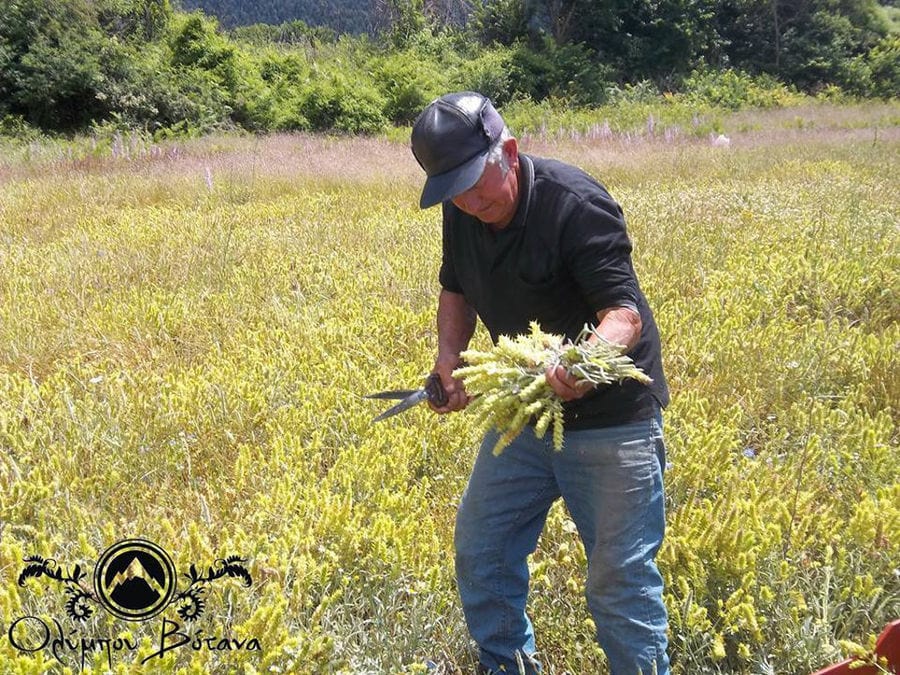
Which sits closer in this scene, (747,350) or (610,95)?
(747,350)

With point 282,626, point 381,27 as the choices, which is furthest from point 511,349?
point 381,27

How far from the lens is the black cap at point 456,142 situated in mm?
1749

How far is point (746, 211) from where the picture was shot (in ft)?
23.4

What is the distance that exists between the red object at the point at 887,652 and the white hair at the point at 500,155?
5.16ft

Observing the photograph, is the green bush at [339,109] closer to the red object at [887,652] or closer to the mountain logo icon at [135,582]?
the mountain logo icon at [135,582]

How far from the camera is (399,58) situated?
866 inches

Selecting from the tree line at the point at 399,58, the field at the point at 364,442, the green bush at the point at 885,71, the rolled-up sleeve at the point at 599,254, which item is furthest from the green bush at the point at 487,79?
the rolled-up sleeve at the point at 599,254

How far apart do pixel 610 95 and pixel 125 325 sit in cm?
2292

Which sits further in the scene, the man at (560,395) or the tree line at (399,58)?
the tree line at (399,58)

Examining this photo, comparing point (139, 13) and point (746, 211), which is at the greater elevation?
point (139, 13)

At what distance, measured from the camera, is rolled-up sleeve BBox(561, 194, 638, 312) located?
5.78 ft

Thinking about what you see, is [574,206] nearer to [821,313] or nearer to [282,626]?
[282,626]

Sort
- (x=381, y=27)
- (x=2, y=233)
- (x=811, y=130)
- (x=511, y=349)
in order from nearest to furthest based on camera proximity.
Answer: (x=511, y=349)
(x=2, y=233)
(x=811, y=130)
(x=381, y=27)

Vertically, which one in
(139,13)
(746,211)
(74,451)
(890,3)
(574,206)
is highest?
(890,3)
